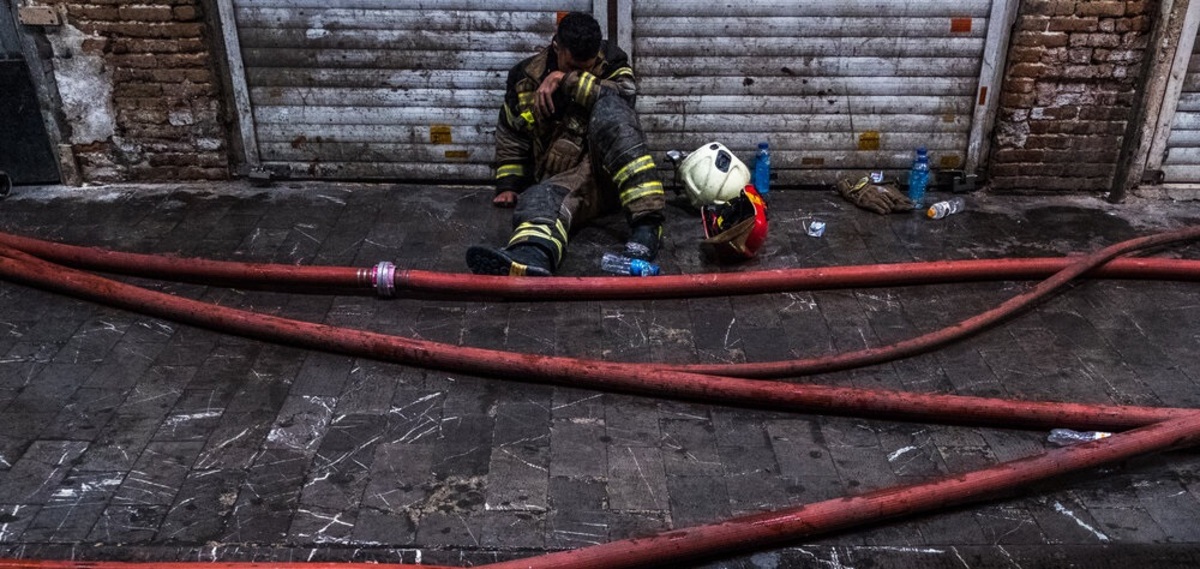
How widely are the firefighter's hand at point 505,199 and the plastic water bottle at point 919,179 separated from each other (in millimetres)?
3258

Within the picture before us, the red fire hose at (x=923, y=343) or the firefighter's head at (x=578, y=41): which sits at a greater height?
the firefighter's head at (x=578, y=41)

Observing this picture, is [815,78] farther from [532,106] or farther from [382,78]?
[382,78]

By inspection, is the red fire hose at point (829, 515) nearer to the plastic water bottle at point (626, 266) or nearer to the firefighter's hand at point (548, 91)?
the plastic water bottle at point (626, 266)

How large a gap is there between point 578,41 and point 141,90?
12.1 ft

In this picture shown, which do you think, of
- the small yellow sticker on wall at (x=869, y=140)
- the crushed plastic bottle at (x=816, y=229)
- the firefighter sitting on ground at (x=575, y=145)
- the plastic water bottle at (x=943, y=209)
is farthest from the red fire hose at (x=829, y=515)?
the small yellow sticker on wall at (x=869, y=140)

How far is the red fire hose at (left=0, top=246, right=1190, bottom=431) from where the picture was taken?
4.52 meters

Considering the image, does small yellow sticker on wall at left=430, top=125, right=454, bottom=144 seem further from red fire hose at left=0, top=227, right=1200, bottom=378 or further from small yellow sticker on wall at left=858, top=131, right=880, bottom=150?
small yellow sticker on wall at left=858, top=131, right=880, bottom=150

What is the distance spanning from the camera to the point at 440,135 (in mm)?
7648

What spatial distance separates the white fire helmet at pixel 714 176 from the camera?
7.09 m

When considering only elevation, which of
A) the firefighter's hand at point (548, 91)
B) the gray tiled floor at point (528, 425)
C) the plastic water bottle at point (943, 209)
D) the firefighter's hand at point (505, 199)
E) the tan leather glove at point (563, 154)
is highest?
the firefighter's hand at point (548, 91)

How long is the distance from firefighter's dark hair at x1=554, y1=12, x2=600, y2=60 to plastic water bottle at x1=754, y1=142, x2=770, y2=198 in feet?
5.84

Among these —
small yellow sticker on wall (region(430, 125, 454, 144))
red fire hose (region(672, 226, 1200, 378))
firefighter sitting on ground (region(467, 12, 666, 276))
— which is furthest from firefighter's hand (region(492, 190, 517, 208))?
red fire hose (region(672, 226, 1200, 378))

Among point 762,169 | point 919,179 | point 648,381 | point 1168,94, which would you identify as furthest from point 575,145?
point 1168,94

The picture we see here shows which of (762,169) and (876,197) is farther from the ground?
(762,169)
